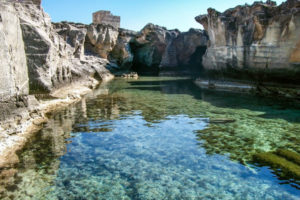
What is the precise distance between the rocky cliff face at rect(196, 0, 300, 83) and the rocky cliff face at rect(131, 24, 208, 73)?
16354 millimetres

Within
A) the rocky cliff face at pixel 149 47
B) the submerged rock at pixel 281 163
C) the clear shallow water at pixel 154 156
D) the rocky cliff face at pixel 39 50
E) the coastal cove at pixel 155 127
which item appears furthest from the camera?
the rocky cliff face at pixel 149 47

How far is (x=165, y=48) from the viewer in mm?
35094

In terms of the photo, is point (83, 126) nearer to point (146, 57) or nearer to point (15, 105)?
point (15, 105)

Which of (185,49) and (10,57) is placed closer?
(10,57)

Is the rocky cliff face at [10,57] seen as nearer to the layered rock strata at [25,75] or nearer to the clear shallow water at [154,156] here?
the layered rock strata at [25,75]

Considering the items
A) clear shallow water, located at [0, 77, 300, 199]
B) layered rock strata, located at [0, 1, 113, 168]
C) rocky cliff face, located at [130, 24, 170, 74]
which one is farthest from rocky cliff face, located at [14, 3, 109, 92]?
rocky cliff face, located at [130, 24, 170, 74]

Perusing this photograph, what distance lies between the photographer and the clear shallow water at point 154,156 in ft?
13.3

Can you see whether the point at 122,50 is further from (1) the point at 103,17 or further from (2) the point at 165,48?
(2) the point at 165,48

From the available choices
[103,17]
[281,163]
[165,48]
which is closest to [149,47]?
[165,48]

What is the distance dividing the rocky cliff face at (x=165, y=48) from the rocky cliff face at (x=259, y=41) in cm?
1635

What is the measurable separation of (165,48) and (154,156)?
3082cm

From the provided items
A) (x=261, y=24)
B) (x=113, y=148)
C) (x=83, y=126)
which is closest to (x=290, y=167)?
(x=113, y=148)

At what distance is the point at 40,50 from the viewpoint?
8.50 metres

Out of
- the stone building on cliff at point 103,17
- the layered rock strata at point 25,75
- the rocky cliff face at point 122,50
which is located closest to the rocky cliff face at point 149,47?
the rocky cliff face at point 122,50
